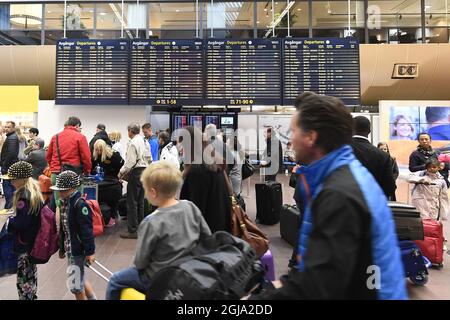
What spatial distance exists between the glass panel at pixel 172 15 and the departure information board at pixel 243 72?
359 cm

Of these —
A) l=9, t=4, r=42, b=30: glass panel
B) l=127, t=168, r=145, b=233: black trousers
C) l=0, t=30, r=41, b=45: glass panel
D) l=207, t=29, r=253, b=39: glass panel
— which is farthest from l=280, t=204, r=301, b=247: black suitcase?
l=9, t=4, r=42, b=30: glass panel

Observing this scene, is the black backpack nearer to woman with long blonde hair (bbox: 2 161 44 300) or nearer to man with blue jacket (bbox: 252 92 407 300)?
man with blue jacket (bbox: 252 92 407 300)

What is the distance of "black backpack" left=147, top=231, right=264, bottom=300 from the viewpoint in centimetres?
139

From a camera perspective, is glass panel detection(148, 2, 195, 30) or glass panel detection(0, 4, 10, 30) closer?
glass panel detection(148, 2, 195, 30)

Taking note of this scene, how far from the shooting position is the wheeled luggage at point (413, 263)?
11.3 ft

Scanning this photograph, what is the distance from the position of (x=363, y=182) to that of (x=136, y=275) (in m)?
1.47

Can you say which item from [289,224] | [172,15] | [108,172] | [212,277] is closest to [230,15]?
[172,15]

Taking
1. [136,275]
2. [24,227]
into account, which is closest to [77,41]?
[24,227]

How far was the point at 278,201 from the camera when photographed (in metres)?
5.96

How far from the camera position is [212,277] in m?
1.42

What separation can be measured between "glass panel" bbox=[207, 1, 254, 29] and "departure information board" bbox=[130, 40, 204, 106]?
11.4 ft

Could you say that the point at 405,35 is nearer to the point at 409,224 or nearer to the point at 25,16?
the point at 409,224

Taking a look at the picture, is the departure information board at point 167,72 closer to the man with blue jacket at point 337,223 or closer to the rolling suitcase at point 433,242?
the rolling suitcase at point 433,242

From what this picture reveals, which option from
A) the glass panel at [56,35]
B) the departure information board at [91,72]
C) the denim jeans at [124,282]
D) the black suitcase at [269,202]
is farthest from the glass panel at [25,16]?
the denim jeans at [124,282]
